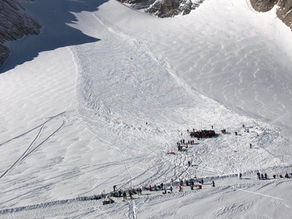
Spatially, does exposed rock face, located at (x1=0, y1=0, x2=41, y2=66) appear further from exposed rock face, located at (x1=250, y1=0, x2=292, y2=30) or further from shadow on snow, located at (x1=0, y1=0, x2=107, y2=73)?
exposed rock face, located at (x1=250, y1=0, x2=292, y2=30)

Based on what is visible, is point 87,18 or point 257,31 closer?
point 257,31

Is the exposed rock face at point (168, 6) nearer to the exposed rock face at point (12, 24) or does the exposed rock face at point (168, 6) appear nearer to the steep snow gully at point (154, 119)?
the steep snow gully at point (154, 119)

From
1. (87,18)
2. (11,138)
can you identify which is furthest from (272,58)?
(87,18)

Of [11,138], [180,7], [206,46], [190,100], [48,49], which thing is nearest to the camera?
[11,138]

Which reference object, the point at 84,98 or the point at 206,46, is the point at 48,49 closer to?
the point at 84,98

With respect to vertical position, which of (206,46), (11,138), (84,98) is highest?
(206,46)

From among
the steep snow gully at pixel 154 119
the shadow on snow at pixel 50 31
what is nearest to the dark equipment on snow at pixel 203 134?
the steep snow gully at pixel 154 119
